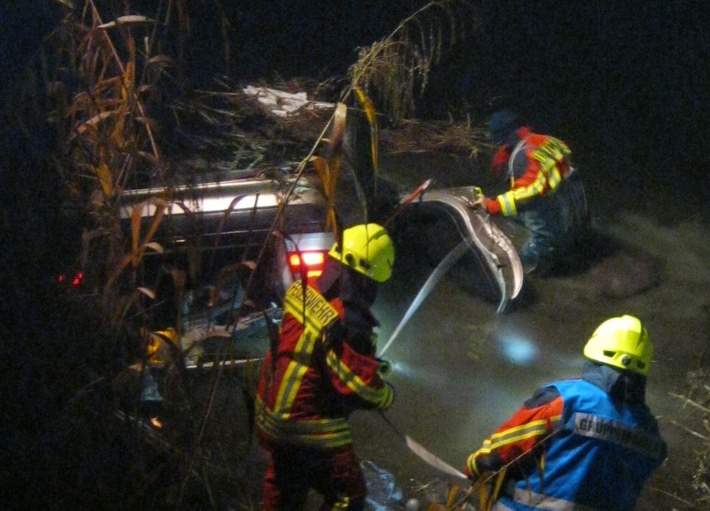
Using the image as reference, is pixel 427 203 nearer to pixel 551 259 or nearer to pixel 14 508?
pixel 551 259

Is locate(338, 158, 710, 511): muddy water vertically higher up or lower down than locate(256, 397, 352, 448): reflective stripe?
lower down

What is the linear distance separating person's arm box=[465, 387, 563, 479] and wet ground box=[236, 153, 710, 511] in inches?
41.2

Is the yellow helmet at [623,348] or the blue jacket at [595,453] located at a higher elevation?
the yellow helmet at [623,348]

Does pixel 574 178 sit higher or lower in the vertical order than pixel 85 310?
lower

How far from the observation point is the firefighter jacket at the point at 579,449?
3.31 m

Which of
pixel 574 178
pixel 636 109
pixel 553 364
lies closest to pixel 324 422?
pixel 553 364

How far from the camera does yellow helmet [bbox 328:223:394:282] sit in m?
3.71

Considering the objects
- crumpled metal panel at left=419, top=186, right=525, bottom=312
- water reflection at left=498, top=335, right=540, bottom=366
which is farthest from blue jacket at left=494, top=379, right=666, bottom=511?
crumpled metal panel at left=419, top=186, right=525, bottom=312

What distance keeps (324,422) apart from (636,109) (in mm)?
9532

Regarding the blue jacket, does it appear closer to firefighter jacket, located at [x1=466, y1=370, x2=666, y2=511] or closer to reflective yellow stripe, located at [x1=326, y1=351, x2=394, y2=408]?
firefighter jacket, located at [x1=466, y1=370, x2=666, y2=511]

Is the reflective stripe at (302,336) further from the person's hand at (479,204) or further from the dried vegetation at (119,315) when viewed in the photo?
the person's hand at (479,204)

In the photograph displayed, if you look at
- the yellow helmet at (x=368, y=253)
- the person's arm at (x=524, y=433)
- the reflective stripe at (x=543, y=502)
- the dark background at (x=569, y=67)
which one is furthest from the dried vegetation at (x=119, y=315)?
the dark background at (x=569, y=67)

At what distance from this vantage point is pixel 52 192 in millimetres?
2795

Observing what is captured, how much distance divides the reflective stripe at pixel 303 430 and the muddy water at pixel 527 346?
1205 mm
